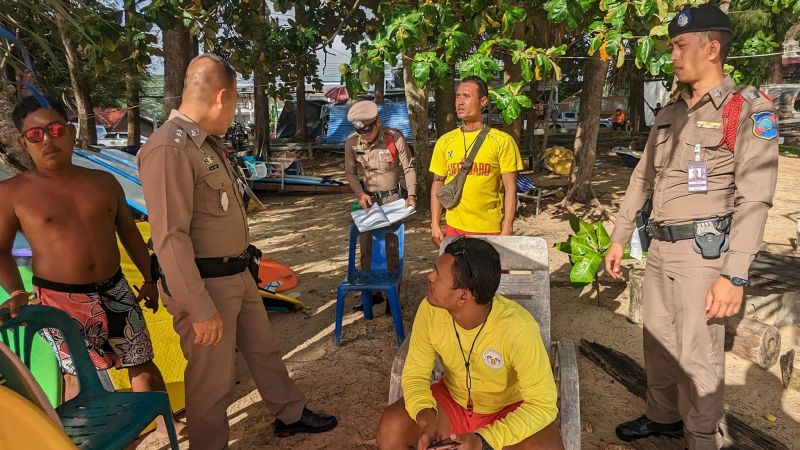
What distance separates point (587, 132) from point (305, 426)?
7.16 metres

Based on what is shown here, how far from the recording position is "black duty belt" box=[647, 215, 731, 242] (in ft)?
8.39

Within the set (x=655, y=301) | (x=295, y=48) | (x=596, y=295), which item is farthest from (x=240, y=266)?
(x=295, y=48)

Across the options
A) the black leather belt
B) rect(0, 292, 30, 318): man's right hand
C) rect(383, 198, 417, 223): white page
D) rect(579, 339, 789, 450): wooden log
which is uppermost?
the black leather belt

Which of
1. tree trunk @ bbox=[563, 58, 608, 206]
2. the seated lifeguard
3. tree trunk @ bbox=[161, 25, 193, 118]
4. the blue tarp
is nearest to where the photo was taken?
the seated lifeguard

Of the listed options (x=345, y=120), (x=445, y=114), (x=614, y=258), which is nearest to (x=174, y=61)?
(x=445, y=114)

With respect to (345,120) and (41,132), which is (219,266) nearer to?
(41,132)

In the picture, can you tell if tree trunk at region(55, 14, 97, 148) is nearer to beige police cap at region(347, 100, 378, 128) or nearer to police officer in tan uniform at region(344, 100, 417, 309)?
police officer in tan uniform at region(344, 100, 417, 309)

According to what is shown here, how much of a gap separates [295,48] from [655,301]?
20.9 feet

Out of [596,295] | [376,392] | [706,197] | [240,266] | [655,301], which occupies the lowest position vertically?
[376,392]

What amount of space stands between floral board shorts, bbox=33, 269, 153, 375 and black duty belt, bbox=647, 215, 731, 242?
2752 millimetres

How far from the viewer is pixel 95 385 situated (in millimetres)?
2436

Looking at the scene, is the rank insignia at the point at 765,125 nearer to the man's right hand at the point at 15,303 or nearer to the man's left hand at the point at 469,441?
the man's left hand at the point at 469,441

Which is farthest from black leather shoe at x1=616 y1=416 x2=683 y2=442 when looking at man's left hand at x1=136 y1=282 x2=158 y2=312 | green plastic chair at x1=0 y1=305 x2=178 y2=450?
man's left hand at x1=136 y1=282 x2=158 y2=312

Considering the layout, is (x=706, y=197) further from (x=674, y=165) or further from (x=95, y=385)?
(x=95, y=385)
